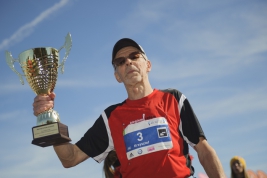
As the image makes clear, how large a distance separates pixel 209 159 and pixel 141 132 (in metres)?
0.84

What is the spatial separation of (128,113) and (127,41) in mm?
979

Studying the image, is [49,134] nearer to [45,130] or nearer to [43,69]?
[45,130]

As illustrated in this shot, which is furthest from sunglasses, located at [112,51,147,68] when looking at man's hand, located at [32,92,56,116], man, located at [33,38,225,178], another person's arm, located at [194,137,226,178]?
another person's arm, located at [194,137,226,178]

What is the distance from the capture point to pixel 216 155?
4.14 meters

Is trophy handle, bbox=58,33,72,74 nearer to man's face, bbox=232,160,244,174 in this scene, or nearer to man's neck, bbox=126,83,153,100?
man's neck, bbox=126,83,153,100

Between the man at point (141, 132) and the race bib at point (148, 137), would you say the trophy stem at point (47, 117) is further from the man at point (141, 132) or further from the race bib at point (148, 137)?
the race bib at point (148, 137)

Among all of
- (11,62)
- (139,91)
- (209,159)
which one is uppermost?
(11,62)

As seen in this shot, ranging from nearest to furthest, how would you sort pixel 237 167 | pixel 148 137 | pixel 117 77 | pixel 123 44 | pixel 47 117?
pixel 148 137, pixel 47 117, pixel 123 44, pixel 117 77, pixel 237 167

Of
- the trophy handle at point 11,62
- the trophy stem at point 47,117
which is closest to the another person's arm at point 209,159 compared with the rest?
the trophy stem at point 47,117

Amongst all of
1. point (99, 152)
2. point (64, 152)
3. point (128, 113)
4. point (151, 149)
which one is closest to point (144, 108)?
point (128, 113)

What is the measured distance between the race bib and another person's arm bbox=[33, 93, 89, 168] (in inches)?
31.0

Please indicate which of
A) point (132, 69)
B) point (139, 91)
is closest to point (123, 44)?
point (132, 69)

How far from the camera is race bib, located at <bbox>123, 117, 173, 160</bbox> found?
13.0 feet

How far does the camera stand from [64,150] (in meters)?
4.52
